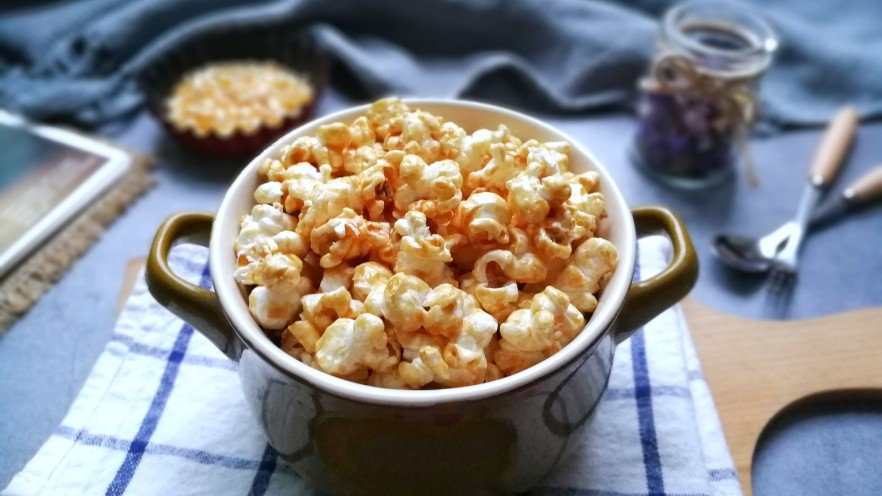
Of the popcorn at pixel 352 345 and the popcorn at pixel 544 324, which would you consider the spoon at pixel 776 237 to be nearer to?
the popcorn at pixel 544 324

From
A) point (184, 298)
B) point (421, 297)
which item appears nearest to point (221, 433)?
point (184, 298)

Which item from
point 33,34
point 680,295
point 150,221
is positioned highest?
point 680,295

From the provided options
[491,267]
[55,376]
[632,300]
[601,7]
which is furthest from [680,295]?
[601,7]

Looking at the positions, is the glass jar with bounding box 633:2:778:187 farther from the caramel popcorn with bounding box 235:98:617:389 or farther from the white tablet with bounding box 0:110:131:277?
the white tablet with bounding box 0:110:131:277

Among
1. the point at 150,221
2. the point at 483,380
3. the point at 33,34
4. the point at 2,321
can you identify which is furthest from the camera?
the point at 33,34

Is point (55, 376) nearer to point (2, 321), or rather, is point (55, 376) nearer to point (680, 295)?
point (2, 321)

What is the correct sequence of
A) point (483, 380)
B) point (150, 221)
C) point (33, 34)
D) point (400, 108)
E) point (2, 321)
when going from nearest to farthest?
point (483, 380) < point (400, 108) < point (2, 321) < point (150, 221) < point (33, 34)

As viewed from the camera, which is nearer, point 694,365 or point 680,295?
point 680,295

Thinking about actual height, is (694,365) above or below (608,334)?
below
